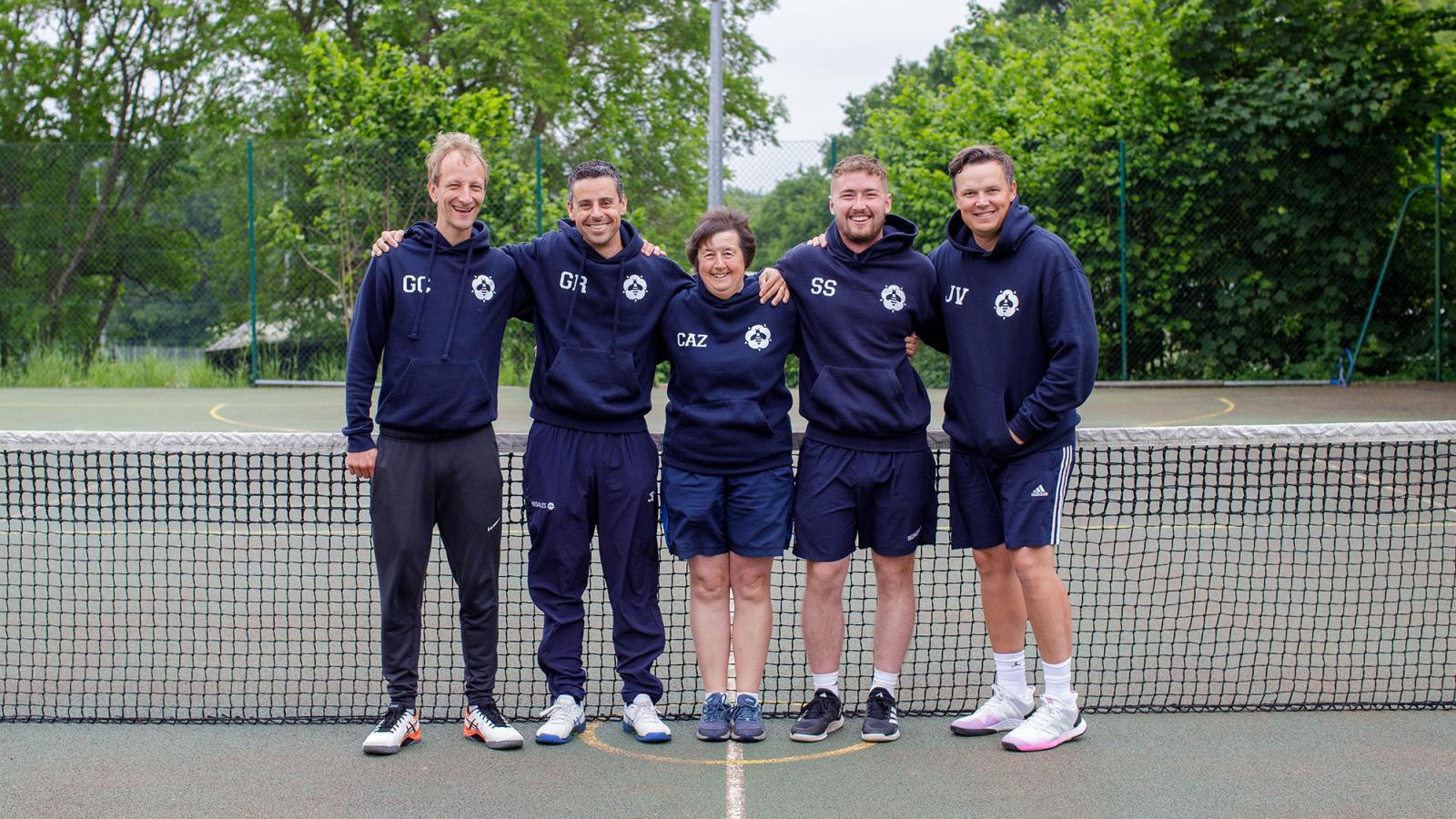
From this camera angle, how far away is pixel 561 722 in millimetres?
4707

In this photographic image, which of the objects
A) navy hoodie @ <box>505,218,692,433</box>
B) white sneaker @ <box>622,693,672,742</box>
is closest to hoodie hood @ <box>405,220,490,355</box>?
navy hoodie @ <box>505,218,692,433</box>

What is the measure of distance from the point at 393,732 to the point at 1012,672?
2.14m

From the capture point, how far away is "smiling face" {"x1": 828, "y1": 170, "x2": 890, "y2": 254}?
15.4 feet

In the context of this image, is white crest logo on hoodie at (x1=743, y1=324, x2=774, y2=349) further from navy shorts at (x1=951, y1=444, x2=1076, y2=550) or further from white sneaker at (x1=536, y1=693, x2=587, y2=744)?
white sneaker at (x1=536, y1=693, x2=587, y2=744)

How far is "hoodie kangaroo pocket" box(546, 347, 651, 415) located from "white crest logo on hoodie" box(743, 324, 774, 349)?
0.41 meters

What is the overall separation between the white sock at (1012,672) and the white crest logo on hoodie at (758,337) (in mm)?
Result: 1391

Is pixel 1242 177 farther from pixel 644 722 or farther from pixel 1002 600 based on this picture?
pixel 644 722

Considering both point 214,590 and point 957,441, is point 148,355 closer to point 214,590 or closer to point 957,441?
point 214,590

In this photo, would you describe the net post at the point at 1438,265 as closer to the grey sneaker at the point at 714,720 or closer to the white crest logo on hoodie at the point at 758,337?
the white crest logo on hoodie at the point at 758,337

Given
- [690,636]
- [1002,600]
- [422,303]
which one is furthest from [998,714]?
[422,303]

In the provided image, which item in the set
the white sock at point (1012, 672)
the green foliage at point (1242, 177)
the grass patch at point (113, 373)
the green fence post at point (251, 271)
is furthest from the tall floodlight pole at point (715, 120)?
the white sock at point (1012, 672)

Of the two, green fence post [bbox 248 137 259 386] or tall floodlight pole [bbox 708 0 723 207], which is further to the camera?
green fence post [bbox 248 137 259 386]

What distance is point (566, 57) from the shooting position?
27344mm

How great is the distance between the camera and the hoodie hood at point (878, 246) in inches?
187
